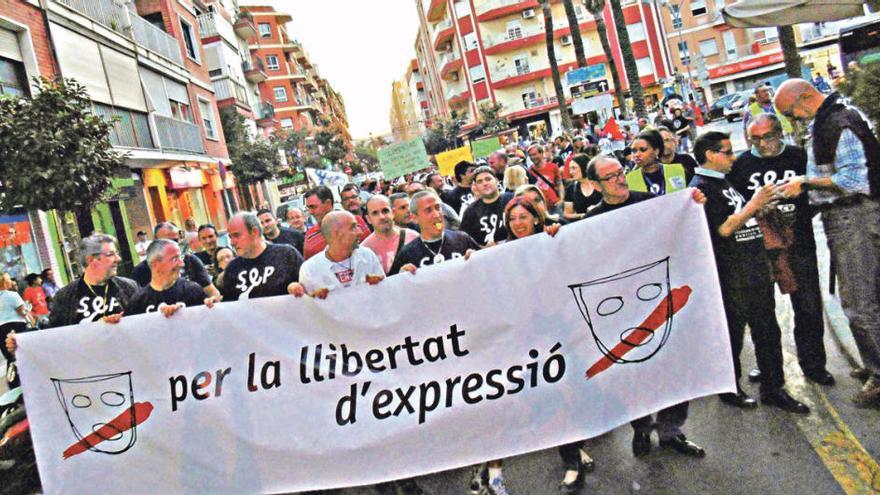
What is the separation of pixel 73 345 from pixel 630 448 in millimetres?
3471

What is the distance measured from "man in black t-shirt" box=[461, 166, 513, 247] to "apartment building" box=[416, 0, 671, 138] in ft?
170

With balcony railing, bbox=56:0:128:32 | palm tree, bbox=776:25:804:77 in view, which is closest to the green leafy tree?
balcony railing, bbox=56:0:128:32

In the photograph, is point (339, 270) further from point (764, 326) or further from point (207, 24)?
point (207, 24)

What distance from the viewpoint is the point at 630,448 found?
4445 mm

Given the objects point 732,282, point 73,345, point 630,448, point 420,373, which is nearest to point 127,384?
point 73,345

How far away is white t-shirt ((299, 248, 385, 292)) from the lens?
15.1 feet

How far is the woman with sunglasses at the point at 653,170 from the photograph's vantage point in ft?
17.9

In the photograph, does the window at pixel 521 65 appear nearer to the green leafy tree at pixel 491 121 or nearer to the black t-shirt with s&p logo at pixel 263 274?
the green leafy tree at pixel 491 121

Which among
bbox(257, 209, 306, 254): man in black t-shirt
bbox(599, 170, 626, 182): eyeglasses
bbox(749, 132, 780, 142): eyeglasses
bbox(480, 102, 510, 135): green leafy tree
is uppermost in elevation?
bbox(480, 102, 510, 135): green leafy tree

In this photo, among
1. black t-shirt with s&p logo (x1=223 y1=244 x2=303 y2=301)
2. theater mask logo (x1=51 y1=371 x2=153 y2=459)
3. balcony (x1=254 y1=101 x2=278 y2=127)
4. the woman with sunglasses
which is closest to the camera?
theater mask logo (x1=51 y1=371 x2=153 y2=459)

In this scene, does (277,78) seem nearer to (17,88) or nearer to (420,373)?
(17,88)

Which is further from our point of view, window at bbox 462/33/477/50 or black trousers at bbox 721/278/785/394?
window at bbox 462/33/477/50

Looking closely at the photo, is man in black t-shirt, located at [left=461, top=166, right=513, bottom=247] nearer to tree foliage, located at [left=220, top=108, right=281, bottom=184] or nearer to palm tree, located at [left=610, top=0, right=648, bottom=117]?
palm tree, located at [left=610, top=0, right=648, bottom=117]

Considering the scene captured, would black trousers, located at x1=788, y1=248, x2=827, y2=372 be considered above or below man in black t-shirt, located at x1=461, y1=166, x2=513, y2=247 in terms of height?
below
